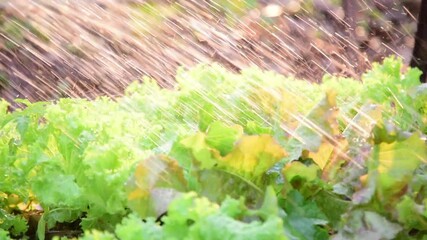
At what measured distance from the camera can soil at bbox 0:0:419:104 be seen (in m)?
3.92

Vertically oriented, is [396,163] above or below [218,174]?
above

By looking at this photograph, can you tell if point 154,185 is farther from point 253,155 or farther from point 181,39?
point 181,39

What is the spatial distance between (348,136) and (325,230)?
0.56 ft

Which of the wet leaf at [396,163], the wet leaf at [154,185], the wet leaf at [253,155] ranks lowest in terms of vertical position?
the wet leaf at [154,185]

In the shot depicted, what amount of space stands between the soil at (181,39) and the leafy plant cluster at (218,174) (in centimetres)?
283

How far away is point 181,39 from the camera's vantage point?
4.22 m

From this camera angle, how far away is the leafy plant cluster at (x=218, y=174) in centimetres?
72

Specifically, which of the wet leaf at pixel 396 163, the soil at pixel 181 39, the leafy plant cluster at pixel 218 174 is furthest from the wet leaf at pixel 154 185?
the soil at pixel 181 39

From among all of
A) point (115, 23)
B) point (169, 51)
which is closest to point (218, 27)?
point (169, 51)

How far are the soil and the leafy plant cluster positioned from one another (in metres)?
2.83

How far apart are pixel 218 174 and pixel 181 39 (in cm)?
347

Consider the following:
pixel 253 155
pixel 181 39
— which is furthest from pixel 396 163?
pixel 181 39

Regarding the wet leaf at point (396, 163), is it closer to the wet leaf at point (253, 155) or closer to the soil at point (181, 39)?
the wet leaf at point (253, 155)

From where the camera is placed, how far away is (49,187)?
917 mm
